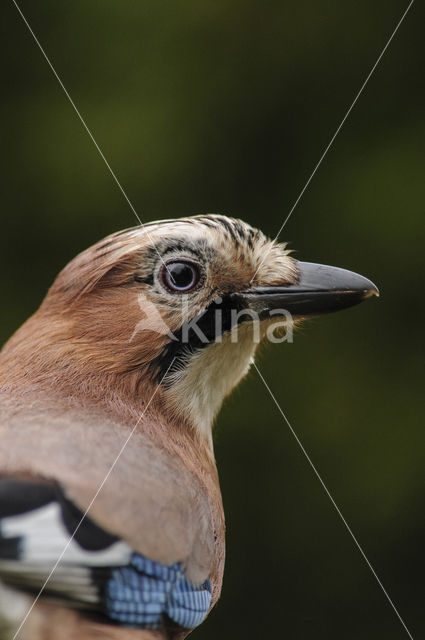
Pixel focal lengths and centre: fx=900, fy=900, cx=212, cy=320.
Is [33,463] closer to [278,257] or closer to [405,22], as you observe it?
[278,257]

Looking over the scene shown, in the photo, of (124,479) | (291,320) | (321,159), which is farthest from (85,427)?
(321,159)

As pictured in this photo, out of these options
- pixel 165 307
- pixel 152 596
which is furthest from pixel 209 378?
pixel 152 596

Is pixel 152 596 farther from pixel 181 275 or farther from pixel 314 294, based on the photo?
pixel 314 294

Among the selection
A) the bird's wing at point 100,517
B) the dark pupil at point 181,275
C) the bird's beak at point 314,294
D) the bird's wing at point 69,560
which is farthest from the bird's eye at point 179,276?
the bird's wing at point 69,560

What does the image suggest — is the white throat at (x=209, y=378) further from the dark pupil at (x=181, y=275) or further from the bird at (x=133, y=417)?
the dark pupil at (x=181, y=275)

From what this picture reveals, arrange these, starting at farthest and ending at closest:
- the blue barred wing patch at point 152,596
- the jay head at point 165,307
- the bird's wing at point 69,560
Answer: the jay head at point 165,307 → the blue barred wing patch at point 152,596 → the bird's wing at point 69,560

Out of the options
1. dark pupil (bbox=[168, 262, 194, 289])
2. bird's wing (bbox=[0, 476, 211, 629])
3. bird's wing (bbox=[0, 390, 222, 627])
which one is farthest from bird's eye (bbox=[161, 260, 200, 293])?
bird's wing (bbox=[0, 476, 211, 629])

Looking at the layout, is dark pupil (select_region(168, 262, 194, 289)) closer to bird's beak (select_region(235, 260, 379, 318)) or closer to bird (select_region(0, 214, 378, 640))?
bird (select_region(0, 214, 378, 640))
